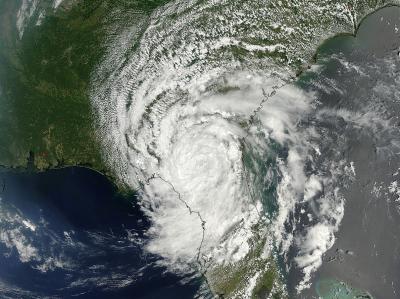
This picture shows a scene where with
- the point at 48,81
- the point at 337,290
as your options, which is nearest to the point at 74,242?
the point at 48,81

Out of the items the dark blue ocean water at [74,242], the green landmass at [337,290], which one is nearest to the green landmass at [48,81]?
the dark blue ocean water at [74,242]

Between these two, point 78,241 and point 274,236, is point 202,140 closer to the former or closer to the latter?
point 274,236

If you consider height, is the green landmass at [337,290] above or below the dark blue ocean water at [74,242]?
below

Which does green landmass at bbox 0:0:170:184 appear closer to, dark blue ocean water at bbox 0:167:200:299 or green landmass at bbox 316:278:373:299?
dark blue ocean water at bbox 0:167:200:299

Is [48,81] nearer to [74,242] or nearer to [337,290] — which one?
[74,242]

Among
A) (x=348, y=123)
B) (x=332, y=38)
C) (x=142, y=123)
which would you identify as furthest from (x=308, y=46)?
Answer: (x=142, y=123)

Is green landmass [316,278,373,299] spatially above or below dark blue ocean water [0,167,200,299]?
below

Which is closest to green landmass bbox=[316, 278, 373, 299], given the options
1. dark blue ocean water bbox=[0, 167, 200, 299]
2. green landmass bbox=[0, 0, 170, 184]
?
dark blue ocean water bbox=[0, 167, 200, 299]

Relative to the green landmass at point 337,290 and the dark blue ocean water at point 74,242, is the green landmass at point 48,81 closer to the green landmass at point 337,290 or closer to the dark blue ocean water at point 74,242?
the dark blue ocean water at point 74,242
